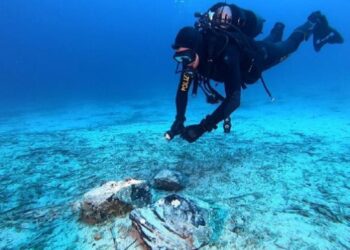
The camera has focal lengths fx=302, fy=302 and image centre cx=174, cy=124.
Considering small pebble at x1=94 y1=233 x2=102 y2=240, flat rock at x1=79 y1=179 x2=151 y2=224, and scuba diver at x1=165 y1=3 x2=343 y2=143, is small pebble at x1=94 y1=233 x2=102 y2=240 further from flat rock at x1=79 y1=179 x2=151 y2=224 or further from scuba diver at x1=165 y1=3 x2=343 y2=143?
scuba diver at x1=165 y1=3 x2=343 y2=143

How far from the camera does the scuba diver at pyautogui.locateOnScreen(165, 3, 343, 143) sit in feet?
13.6

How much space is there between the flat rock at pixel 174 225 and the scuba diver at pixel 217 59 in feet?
4.14

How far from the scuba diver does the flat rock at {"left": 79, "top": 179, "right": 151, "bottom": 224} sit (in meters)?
0.96

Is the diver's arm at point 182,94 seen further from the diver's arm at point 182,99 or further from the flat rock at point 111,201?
the flat rock at point 111,201

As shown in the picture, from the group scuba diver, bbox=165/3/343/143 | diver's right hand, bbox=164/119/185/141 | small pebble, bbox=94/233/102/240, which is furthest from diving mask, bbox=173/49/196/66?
small pebble, bbox=94/233/102/240

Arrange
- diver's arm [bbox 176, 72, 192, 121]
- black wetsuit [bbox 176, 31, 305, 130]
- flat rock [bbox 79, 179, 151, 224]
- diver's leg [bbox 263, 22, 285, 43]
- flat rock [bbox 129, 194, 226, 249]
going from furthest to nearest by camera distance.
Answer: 1. diver's leg [bbox 263, 22, 285, 43]
2. diver's arm [bbox 176, 72, 192, 121]
3. black wetsuit [bbox 176, 31, 305, 130]
4. flat rock [bbox 79, 179, 151, 224]
5. flat rock [bbox 129, 194, 226, 249]

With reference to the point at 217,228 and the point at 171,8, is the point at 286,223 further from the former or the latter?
the point at 171,8

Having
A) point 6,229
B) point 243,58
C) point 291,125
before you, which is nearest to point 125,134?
point 243,58

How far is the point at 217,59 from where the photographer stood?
14.3ft

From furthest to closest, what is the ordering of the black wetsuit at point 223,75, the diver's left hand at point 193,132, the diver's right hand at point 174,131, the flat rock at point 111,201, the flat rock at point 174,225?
the black wetsuit at point 223,75 < the diver's right hand at point 174,131 < the diver's left hand at point 193,132 < the flat rock at point 111,201 < the flat rock at point 174,225

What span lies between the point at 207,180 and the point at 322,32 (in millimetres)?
7061

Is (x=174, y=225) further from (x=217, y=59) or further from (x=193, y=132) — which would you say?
(x=217, y=59)

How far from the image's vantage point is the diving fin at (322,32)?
8.79 meters

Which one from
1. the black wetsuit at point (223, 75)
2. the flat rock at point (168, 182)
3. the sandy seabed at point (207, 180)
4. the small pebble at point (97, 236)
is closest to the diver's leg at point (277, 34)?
the sandy seabed at point (207, 180)
